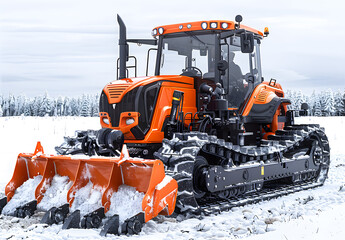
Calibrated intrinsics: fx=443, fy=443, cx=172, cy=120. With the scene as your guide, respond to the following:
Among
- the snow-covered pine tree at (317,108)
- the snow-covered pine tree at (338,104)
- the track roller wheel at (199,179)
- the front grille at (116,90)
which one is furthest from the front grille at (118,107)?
the snow-covered pine tree at (317,108)

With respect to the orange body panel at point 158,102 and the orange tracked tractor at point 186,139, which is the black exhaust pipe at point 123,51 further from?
the orange body panel at point 158,102

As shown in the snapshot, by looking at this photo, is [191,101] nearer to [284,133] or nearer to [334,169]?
[284,133]

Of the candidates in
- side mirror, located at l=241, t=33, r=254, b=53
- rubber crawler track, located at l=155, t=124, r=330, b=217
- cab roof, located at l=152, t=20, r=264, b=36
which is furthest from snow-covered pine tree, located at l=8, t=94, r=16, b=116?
side mirror, located at l=241, t=33, r=254, b=53

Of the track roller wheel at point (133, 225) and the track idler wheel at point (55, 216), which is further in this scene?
the track idler wheel at point (55, 216)

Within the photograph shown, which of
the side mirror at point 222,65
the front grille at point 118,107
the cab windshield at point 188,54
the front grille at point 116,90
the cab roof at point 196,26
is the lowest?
the front grille at point 118,107

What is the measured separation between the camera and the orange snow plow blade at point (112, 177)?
609 centimetres

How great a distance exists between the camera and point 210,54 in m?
8.42

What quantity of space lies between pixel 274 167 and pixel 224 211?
214 cm

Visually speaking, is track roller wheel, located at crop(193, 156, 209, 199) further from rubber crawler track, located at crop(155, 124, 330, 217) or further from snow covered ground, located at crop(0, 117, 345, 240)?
snow covered ground, located at crop(0, 117, 345, 240)

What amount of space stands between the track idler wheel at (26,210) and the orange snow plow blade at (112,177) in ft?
0.36

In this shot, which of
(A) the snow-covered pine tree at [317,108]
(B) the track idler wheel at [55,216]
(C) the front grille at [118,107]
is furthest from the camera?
(A) the snow-covered pine tree at [317,108]

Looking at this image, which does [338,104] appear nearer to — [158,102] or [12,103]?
[12,103]

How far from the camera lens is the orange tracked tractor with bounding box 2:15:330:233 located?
650cm

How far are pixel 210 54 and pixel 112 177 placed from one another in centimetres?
327
